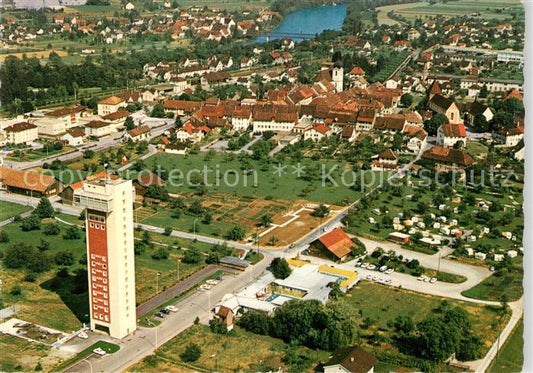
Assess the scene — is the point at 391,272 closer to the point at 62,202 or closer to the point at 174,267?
the point at 174,267

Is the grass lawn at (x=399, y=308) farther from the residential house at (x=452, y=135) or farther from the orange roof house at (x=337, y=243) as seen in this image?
the residential house at (x=452, y=135)

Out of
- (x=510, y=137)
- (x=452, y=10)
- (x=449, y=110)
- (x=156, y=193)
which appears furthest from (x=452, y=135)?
(x=452, y=10)

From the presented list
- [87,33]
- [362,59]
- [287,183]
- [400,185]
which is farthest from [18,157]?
[87,33]

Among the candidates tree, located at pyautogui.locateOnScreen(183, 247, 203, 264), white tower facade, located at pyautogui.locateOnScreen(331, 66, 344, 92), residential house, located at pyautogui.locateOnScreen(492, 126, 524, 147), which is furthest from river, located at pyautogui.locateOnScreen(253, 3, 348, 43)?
tree, located at pyautogui.locateOnScreen(183, 247, 203, 264)

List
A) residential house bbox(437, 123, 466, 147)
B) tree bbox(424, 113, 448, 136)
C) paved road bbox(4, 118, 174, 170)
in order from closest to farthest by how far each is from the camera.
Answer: paved road bbox(4, 118, 174, 170) < residential house bbox(437, 123, 466, 147) < tree bbox(424, 113, 448, 136)

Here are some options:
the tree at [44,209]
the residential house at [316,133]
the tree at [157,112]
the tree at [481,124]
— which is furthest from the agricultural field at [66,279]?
the tree at [481,124]

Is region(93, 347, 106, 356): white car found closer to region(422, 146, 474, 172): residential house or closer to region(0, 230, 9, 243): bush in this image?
region(0, 230, 9, 243): bush
